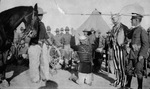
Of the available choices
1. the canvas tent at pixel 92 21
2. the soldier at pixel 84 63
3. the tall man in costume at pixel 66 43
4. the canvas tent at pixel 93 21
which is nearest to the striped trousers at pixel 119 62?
the soldier at pixel 84 63

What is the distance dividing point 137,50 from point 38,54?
172cm

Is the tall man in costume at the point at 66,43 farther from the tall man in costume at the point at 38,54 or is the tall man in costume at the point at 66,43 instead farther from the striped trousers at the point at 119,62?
the striped trousers at the point at 119,62

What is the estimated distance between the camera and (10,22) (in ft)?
10.4

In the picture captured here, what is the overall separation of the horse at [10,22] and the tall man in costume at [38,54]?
138 mm

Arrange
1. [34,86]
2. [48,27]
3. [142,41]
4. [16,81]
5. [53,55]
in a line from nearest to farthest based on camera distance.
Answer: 1. [142,41]
2. [34,86]
3. [16,81]
4. [48,27]
5. [53,55]

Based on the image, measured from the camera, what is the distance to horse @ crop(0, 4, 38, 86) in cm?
300

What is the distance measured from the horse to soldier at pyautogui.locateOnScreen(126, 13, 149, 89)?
5.58ft

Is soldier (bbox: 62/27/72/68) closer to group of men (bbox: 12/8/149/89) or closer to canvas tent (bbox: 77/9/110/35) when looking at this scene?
canvas tent (bbox: 77/9/110/35)

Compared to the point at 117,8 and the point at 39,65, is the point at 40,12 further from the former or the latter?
the point at 117,8

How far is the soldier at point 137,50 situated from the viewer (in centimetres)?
273

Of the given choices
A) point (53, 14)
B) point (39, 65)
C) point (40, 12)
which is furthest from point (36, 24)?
point (39, 65)

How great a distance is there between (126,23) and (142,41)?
2.69ft

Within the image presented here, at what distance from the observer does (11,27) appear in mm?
3191

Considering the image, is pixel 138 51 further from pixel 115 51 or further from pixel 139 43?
pixel 115 51
